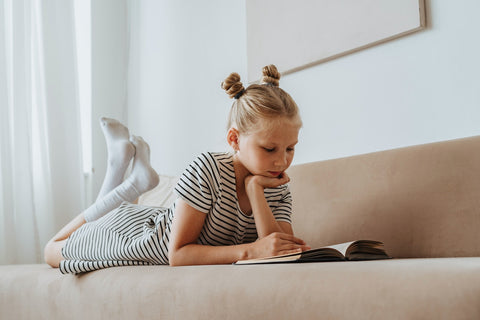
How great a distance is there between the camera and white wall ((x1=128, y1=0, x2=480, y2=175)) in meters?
1.60

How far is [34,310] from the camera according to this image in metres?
1.37

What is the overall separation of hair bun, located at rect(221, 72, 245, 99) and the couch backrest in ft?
1.52

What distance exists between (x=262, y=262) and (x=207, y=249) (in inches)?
7.9

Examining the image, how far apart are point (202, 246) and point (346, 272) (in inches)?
18.8

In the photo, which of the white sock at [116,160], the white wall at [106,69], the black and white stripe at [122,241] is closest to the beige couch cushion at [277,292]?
the black and white stripe at [122,241]

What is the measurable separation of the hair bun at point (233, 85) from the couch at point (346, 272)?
46 cm

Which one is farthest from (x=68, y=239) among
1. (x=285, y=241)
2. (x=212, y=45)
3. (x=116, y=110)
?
(x=116, y=110)

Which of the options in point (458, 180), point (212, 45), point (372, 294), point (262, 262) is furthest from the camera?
point (212, 45)

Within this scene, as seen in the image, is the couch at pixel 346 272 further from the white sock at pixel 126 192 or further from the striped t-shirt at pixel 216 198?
the white sock at pixel 126 192

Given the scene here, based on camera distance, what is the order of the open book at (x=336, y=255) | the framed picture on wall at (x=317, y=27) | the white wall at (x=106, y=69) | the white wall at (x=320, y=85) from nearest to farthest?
the open book at (x=336, y=255), the white wall at (x=320, y=85), the framed picture on wall at (x=317, y=27), the white wall at (x=106, y=69)

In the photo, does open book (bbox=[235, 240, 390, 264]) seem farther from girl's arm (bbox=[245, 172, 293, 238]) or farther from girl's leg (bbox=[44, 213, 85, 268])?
girl's leg (bbox=[44, 213, 85, 268])

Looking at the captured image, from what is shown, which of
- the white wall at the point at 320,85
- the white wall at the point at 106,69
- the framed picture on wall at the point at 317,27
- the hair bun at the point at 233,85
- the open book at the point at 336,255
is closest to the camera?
the open book at the point at 336,255

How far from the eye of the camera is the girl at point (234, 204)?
118 cm

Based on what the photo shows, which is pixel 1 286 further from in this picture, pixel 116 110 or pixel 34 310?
pixel 116 110
